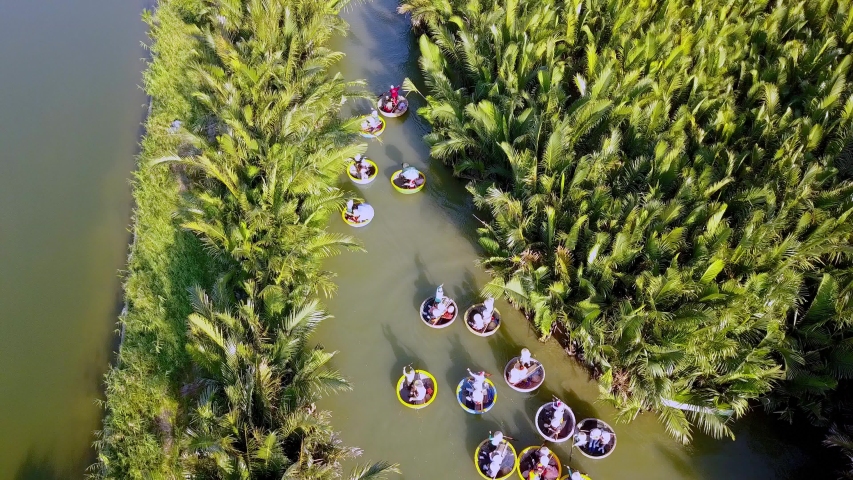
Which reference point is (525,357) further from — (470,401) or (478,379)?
(470,401)

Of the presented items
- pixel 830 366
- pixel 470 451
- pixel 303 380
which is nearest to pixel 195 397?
pixel 303 380

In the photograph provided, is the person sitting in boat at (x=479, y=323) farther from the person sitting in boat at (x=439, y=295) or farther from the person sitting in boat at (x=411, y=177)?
the person sitting in boat at (x=411, y=177)

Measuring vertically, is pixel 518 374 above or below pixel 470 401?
above

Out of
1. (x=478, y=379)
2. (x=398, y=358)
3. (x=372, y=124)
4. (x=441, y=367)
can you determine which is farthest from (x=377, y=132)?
(x=478, y=379)

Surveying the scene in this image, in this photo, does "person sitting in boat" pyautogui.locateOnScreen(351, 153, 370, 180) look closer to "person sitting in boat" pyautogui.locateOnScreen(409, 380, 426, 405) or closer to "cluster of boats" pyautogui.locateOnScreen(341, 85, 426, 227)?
"cluster of boats" pyautogui.locateOnScreen(341, 85, 426, 227)

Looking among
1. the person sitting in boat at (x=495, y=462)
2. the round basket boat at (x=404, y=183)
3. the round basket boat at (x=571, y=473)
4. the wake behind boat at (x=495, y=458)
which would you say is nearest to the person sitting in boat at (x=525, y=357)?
the wake behind boat at (x=495, y=458)

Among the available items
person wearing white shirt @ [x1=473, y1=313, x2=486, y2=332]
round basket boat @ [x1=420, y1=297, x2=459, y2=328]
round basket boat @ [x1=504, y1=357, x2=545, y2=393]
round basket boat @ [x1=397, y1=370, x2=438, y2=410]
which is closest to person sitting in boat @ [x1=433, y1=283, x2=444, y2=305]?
round basket boat @ [x1=420, y1=297, x2=459, y2=328]
